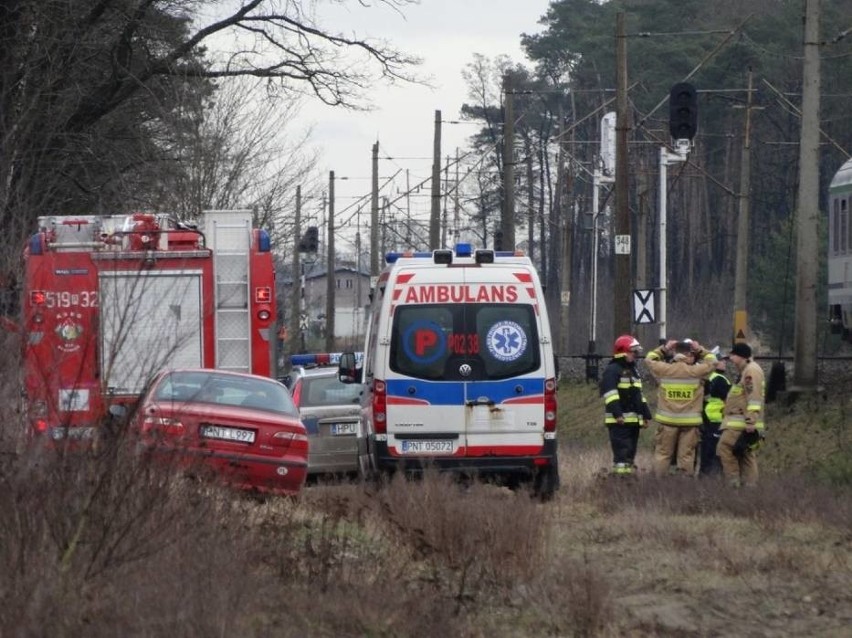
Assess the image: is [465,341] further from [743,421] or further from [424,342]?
[743,421]

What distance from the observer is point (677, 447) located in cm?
1764

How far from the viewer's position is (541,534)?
10.2 meters

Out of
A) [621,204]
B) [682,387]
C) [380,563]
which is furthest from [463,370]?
[621,204]

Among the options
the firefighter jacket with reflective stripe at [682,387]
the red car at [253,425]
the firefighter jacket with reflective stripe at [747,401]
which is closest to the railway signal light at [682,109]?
the firefighter jacket with reflective stripe at [682,387]

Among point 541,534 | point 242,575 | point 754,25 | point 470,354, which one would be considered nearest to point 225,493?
point 242,575

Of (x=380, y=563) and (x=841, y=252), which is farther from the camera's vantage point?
(x=841, y=252)

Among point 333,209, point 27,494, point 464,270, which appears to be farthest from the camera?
point 333,209

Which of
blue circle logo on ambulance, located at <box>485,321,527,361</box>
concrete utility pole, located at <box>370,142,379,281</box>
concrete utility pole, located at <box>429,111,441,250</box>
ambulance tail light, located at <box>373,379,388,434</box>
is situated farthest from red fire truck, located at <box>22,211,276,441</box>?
concrete utility pole, located at <box>370,142,379,281</box>

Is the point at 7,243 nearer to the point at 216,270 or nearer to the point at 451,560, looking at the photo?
the point at 451,560

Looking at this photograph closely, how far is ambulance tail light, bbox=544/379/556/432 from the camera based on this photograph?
15.2 m

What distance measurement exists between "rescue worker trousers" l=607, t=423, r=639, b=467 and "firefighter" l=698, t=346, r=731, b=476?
0.79 metres

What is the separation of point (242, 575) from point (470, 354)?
24.8 ft

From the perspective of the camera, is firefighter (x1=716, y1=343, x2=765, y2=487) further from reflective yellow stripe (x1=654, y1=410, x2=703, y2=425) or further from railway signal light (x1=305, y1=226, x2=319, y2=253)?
railway signal light (x1=305, y1=226, x2=319, y2=253)

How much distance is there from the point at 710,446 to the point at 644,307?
9.52 m
